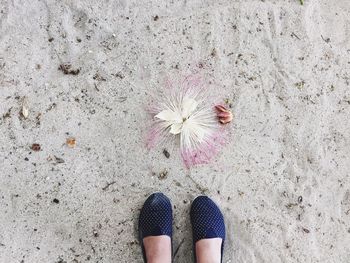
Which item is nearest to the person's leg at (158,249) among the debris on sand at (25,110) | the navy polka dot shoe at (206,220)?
the navy polka dot shoe at (206,220)

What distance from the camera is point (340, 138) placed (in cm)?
212

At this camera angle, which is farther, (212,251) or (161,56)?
(161,56)

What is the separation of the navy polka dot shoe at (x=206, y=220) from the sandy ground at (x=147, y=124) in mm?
47

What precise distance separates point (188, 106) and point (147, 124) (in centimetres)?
19

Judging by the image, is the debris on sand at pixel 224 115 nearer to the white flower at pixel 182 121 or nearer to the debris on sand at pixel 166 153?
the white flower at pixel 182 121

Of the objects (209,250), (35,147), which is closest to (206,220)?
(209,250)

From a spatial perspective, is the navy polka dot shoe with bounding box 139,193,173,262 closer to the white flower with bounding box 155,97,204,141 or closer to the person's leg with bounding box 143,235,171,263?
the person's leg with bounding box 143,235,171,263

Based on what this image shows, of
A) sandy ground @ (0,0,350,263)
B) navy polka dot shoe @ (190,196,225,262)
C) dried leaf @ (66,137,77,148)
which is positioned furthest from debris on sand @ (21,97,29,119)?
navy polka dot shoe @ (190,196,225,262)

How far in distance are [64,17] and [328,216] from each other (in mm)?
1419

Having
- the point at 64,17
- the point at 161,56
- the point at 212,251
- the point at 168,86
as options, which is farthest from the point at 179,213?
the point at 64,17

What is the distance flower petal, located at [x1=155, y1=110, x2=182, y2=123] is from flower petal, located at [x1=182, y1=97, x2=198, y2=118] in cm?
3

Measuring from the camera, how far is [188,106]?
2.07m

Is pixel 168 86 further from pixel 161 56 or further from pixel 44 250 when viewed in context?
pixel 44 250

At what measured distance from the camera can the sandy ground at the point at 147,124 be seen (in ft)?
6.48
